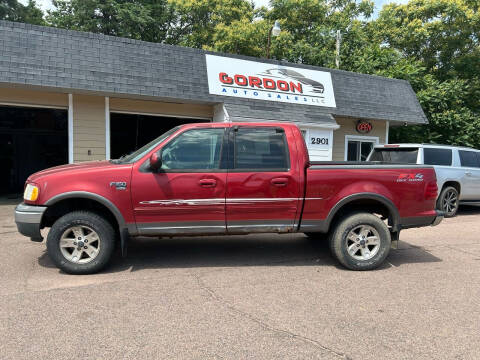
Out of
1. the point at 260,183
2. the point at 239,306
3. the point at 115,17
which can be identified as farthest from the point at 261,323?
the point at 115,17

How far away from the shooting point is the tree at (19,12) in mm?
25312

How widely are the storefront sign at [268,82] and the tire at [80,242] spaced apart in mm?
7403

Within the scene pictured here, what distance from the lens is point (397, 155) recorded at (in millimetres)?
9477

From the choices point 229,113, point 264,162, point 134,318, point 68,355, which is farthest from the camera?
point 229,113

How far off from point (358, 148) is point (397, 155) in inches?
221

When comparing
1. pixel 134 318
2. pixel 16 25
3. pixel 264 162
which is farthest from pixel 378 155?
pixel 16 25

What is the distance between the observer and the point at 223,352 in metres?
2.93

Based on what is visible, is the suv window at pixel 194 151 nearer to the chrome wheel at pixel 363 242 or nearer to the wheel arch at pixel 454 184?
the chrome wheel at pixel 363 242

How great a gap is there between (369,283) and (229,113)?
7.43 metres

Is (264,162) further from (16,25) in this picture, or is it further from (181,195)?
(16,25)

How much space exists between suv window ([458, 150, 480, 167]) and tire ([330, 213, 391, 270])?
6.45m

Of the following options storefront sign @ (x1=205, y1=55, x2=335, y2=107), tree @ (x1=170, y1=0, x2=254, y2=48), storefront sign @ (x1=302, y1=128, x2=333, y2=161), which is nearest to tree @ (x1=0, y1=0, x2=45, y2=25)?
tree @ (x1=170, y1=0, x2=254, y2=48)

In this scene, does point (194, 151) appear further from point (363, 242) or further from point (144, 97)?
point (144, 97)

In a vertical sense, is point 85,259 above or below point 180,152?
below
